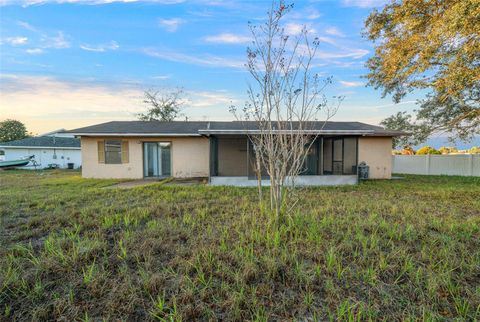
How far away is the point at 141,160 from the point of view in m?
12.1

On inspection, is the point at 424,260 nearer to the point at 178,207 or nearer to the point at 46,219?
the point at 178,207

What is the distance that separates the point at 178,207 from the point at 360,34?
8.80 m

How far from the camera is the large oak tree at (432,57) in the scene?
5785 mm

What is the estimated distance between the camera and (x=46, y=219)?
456 cm

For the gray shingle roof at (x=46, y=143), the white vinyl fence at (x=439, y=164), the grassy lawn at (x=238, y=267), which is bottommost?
the grassy lawn at (x=238, y=267)

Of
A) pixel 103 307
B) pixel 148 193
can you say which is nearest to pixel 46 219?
pixel 148 193

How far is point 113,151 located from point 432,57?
13.0 meters

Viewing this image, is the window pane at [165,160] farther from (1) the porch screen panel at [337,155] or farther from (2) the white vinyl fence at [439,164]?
(2) the white vinyl fence at [439,164]

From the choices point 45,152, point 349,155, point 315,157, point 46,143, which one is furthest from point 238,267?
point 46,143

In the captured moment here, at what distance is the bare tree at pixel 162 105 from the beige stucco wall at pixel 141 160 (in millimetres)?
13012

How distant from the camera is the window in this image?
11945 mm

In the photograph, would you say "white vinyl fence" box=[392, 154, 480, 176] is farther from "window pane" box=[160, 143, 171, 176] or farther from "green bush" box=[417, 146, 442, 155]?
"window pane" box=[160, 143, 171, 176]

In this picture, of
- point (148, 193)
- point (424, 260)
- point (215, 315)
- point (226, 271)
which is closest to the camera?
point (215, 315)

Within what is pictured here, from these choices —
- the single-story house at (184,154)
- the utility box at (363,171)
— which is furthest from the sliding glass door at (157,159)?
the utility box at (363,171)
